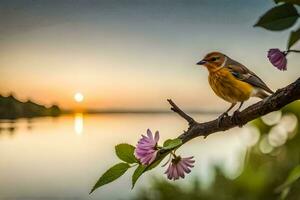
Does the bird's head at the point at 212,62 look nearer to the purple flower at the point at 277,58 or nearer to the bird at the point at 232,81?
the bird at the point at 232,81

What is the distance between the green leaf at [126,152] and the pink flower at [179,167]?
1 cm

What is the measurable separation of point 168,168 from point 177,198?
4.77ft

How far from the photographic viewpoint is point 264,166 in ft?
4.90

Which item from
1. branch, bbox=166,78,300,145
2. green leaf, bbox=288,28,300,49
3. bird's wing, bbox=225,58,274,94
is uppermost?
bird's wing, bbox=225,58,274,94

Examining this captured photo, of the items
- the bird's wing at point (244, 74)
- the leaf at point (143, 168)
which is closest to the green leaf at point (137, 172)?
the leaf at point (143, 168)

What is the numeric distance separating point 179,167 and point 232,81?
0.47 feet

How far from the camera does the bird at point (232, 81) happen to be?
0.33 m

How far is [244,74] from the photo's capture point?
0.38 m

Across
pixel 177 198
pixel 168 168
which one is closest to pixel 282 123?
pixel 177 198

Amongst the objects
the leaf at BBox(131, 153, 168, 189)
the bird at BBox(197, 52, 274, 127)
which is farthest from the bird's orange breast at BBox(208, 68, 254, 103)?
the leaf at BBox(131, 153, 168, 189)

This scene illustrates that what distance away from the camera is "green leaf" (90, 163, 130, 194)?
0.23 metres

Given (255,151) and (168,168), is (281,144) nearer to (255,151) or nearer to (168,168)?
(255,151)

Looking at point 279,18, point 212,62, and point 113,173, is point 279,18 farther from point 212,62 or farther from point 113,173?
point 212,62

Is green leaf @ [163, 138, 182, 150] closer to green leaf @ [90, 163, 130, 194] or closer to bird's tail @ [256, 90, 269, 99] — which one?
green leaf @ [90, 163, 130, 194]
